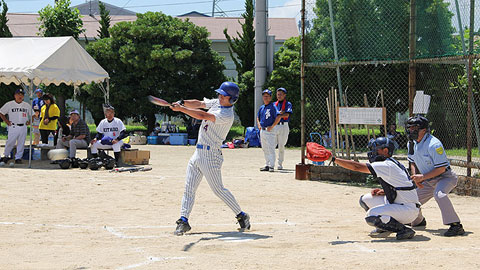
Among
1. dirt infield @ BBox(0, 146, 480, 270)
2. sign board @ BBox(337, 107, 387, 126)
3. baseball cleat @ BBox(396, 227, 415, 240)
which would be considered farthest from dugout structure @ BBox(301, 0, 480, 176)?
baseball cleat @ BBox(396, 227, 415, 240)

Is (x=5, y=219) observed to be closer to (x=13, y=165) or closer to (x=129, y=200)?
(x=129, y=200)

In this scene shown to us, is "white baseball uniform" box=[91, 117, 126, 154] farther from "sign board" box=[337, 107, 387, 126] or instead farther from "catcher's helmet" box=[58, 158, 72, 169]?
"sign board" box=[337, 107, 387, 126]

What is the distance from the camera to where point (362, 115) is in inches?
507

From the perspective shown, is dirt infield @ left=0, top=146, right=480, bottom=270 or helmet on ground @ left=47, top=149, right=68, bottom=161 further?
helmet on ground @ left=47, top=149, right=68, bottom=161

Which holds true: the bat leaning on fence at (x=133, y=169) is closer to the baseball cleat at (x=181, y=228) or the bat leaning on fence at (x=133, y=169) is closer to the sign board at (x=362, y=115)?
the sign board at (x=362, y=115)

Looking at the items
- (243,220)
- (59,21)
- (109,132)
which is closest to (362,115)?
(243,220)

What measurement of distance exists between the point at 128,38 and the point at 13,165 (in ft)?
51.3

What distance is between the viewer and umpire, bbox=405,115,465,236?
7.79 meters

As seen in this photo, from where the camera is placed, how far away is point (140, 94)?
97.1 feet

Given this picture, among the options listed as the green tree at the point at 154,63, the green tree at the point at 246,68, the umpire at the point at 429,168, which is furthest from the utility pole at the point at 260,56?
the umpire at the point at 429,168

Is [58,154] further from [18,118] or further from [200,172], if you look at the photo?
[200,172]

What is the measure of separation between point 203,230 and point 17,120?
9998mm

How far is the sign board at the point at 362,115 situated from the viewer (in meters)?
12.7

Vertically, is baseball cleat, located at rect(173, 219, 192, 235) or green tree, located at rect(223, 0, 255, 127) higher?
green tree, located at rect(223, 0, 255, 127)
